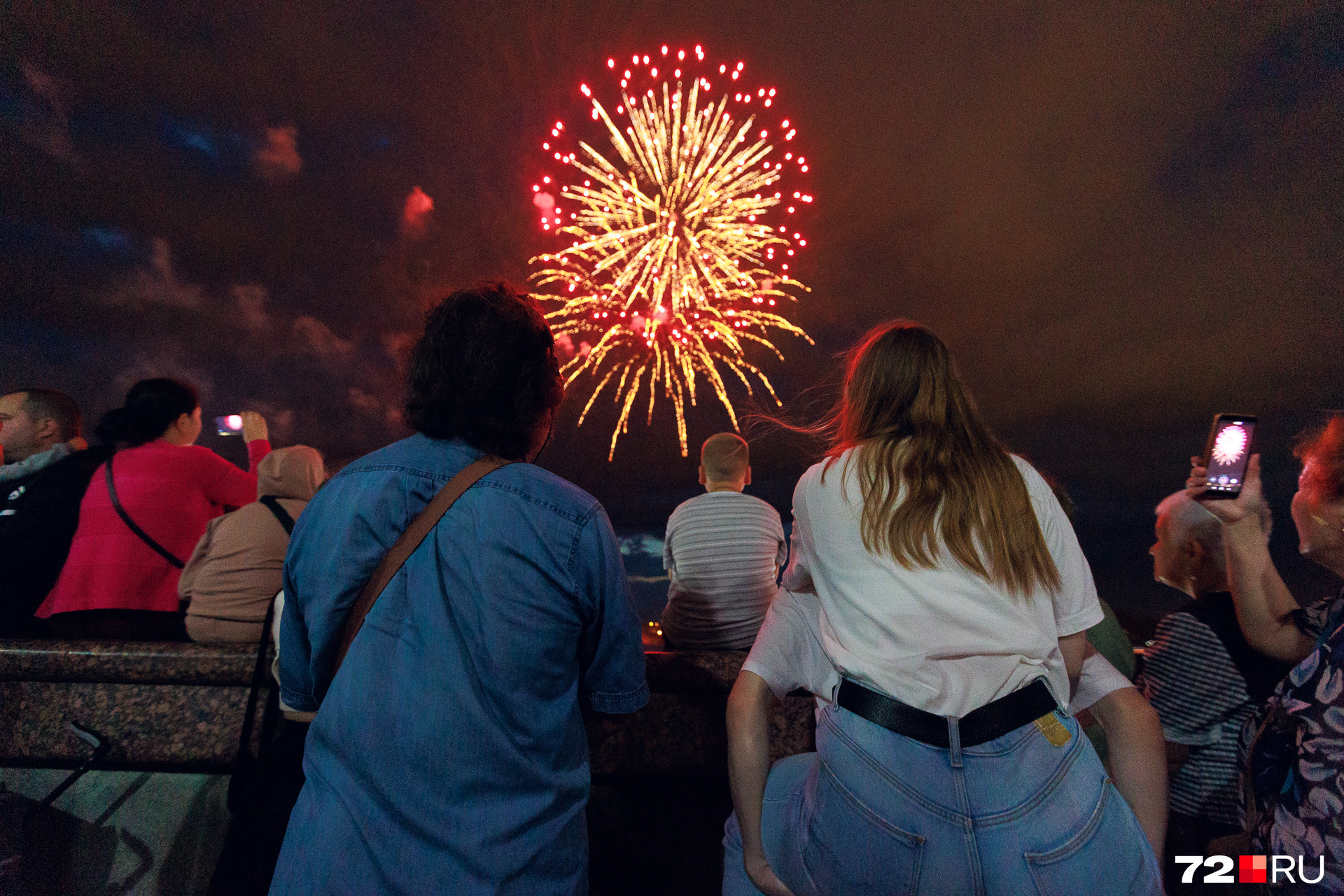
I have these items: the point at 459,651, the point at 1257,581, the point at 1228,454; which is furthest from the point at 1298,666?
the point at 459,651

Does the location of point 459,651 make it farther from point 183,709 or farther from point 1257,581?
point 1257,581

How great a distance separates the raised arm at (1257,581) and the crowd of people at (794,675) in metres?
0.22

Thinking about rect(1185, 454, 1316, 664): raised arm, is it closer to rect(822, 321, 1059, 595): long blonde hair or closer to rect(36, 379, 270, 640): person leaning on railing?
rect(822, 321, 1059, 595): long blonde hair

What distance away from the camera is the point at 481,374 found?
Result: 1.22 metres

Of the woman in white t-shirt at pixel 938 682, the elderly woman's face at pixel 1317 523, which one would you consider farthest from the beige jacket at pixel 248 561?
the elderly woman's face at pixel 1317 523

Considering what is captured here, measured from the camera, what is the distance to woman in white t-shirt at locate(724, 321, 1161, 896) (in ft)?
3.05

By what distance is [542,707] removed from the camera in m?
1.12

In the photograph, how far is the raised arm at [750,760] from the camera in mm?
1155

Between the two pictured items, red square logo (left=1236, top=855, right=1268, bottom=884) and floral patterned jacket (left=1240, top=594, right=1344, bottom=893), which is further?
red square logo (left=1236, top=855, right=1268, bottom=884)

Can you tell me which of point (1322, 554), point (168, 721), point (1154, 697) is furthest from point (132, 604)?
point (1322, 554)

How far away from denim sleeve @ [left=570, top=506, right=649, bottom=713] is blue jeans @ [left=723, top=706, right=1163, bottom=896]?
1.59 feet

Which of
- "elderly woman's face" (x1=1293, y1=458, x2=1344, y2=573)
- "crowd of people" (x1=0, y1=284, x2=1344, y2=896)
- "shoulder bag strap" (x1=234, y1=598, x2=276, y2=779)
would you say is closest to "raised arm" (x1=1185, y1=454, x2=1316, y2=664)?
"elderly woman's face" (x1=1293, y1=458, x2=1344, y2=573)

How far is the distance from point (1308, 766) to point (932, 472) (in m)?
1.36

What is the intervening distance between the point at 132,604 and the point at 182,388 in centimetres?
115
